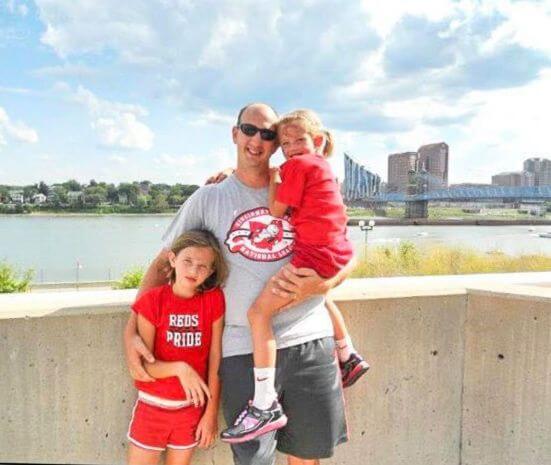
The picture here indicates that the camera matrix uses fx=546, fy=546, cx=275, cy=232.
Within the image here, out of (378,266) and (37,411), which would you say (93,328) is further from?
(378,266)

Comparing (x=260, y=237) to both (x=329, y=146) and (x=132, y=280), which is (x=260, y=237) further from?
(x=132, y=280)

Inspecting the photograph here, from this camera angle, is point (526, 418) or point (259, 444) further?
point (526, 418)

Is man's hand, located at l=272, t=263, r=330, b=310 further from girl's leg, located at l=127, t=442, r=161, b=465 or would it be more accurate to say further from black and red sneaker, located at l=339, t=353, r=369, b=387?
girl's leg, located at l=127, t=442, r=161, b=465

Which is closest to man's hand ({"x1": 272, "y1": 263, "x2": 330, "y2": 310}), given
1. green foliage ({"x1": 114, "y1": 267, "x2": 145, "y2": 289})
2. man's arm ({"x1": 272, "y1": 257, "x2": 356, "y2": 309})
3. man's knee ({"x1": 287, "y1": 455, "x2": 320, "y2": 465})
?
man's arm ({"x1": 272, "y1": 257, "x2": 356, "y2": 309})

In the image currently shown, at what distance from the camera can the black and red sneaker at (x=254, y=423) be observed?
2.01 metres

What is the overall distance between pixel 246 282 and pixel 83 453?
1140mm

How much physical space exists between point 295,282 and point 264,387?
409mm

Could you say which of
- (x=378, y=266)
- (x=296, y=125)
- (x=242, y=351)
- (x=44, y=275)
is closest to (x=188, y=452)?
(x=242, y=351)

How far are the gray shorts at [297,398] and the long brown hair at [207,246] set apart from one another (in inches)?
11.8

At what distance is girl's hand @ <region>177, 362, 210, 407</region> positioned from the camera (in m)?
2.09

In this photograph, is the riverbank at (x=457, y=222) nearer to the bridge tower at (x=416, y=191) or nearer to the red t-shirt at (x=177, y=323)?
the bridge tower at (x=416, y=191)

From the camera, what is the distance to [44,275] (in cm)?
3209

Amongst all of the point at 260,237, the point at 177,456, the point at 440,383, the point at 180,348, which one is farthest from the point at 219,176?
the point at 440,383

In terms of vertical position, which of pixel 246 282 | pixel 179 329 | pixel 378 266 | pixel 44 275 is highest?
pixel 246 282
